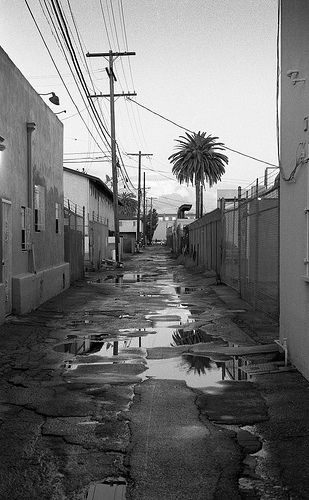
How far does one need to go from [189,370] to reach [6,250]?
5551 mm

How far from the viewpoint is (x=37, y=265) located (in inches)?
583

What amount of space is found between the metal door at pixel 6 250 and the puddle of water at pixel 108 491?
7810 millimetres

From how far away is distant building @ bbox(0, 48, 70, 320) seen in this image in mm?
11794

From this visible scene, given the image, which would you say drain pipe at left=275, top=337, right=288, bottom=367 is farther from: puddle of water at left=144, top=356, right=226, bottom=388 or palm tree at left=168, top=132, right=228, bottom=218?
palm tree at left=168, top=132, right=228, bottom=218

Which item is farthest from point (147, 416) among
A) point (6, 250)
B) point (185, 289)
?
point (185, 289)

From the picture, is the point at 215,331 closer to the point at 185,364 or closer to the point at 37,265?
the point at 185,364

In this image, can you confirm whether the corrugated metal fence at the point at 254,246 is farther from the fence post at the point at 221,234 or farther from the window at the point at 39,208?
the window at the point at 39,208

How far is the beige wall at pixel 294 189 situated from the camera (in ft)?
22.3

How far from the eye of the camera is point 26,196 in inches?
538

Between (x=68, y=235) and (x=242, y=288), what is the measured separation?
7.75 m

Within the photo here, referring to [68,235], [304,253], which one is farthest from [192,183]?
[304,253]

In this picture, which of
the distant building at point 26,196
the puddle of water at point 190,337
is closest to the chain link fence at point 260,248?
the puddle of water at point 190,337

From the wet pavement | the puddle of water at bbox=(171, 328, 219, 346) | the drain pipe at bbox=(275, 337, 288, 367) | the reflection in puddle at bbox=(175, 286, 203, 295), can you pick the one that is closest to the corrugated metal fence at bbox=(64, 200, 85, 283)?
the reflection in puddle at bbox=(175, 286, 203, 295)

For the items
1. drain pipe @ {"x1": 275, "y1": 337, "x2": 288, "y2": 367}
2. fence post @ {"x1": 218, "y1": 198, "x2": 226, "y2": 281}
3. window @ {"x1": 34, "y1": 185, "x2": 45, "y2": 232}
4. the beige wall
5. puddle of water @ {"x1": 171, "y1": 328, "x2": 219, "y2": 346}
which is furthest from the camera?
fence post @ {"x1": 218, "y1": 198, "x2": 226, "y2": 281}
